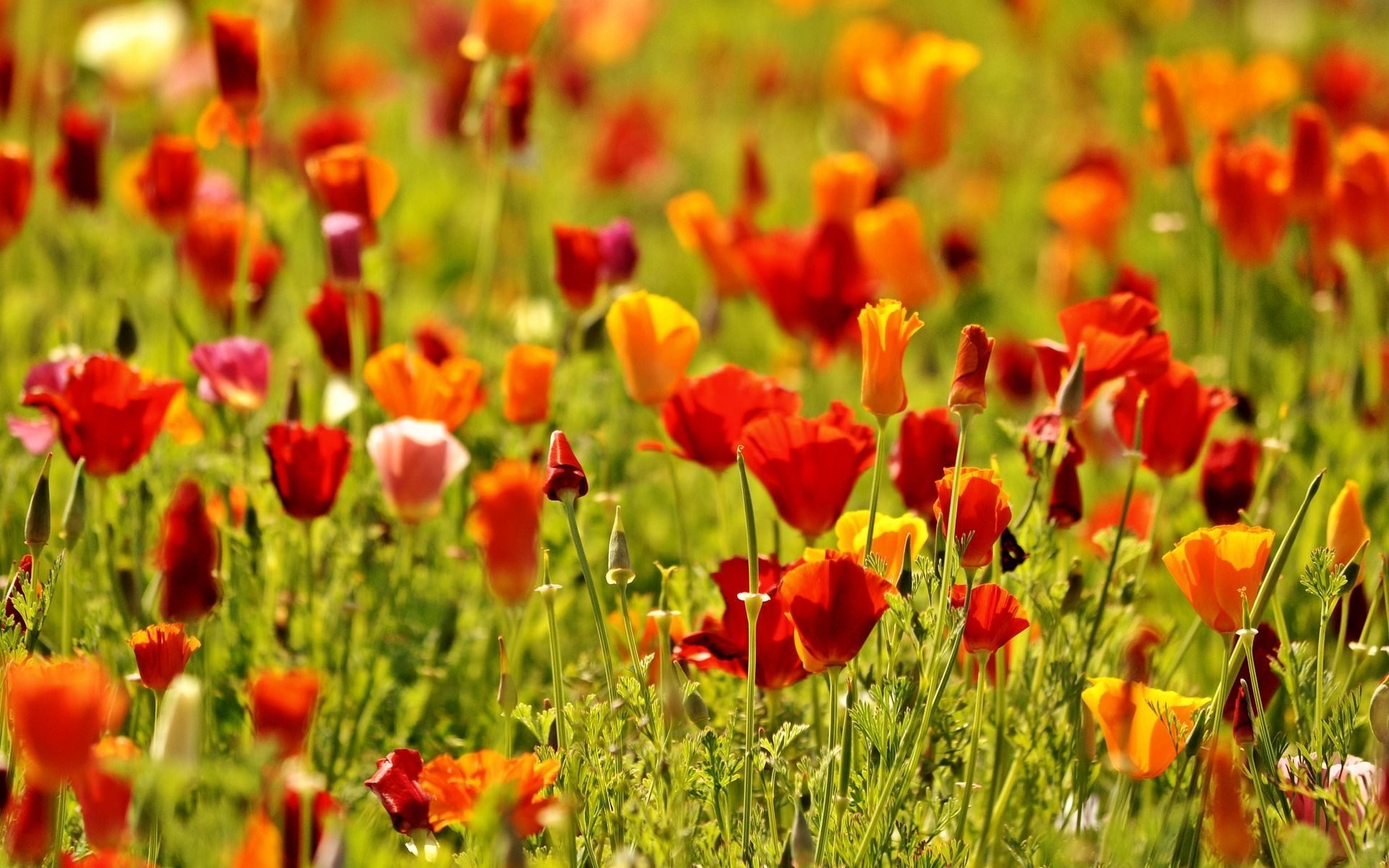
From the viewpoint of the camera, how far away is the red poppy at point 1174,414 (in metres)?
1.48

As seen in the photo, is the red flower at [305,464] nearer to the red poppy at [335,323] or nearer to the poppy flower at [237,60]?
the red poppy at [335,323]

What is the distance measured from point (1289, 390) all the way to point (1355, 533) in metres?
1.03

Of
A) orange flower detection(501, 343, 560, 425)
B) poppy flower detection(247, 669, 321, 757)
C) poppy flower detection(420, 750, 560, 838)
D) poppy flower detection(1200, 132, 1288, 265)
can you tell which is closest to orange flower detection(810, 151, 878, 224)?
poppy flower detection(1200, 132, 1288, 265)

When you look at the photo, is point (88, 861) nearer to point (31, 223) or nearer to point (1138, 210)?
point (31, 223)

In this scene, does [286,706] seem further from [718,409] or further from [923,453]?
[923,453]

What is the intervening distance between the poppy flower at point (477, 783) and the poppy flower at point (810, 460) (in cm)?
36

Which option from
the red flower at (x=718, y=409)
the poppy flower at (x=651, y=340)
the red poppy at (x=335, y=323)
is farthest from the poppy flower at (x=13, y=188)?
the red flower at (x=718, y=409)

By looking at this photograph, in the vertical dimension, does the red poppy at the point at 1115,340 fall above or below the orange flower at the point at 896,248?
above

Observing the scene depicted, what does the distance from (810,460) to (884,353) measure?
0.13 meters

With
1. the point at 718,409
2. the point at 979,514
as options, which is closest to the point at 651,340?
the point at 718,409

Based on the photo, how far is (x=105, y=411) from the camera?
140 centimetres

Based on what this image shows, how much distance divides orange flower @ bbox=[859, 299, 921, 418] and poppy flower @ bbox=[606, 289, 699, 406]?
0.96ft

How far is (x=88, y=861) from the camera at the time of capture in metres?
0.96

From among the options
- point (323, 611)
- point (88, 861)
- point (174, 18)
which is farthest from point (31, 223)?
point (88, 861)
